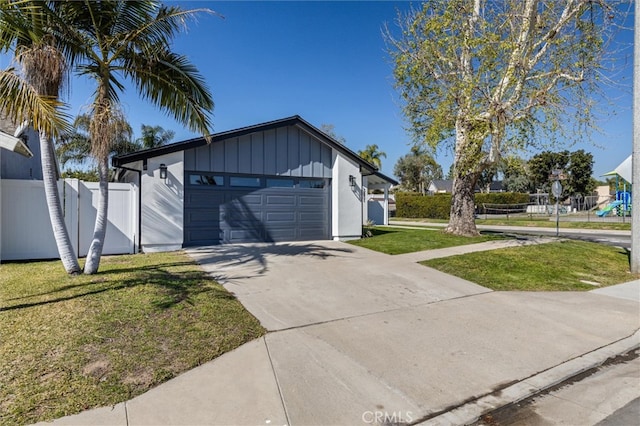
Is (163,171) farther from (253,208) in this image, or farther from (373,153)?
(373,153)


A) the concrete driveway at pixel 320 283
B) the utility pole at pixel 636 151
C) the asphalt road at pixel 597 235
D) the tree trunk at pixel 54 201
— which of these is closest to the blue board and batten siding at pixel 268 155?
the concrete driveway at pixel 320 283

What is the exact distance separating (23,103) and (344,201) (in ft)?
31.2

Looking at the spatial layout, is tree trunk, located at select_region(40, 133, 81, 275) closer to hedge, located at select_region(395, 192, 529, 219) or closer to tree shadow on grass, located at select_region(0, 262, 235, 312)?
tree shadow on grass, located at select_region(0, 262, 235, 312)

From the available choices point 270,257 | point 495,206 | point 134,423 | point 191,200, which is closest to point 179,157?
point 191,200

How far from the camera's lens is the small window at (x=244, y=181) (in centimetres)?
1142

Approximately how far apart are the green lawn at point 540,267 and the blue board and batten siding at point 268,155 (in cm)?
582

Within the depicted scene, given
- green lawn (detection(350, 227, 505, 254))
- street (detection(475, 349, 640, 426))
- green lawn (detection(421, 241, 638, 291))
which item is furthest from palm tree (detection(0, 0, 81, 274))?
green lawn (detection(350, 227, 505, 254))

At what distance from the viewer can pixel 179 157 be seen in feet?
33.5

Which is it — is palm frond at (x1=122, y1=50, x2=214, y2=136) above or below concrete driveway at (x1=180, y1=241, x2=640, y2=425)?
above

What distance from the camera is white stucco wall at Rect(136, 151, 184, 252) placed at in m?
9.67

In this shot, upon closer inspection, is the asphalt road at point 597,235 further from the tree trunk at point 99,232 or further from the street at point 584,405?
the tree trunk at point 99,232

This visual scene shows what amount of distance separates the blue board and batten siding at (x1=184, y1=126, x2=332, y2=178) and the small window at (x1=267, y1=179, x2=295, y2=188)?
0.82 ft

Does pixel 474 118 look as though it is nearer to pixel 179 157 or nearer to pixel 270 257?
pixel 270 257

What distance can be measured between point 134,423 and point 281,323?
A: 2259 millimetres
